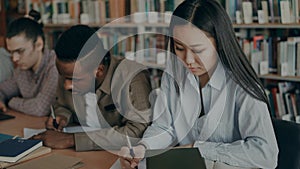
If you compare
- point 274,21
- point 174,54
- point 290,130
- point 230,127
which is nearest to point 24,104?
point 174,54

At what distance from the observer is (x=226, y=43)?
1394 mm

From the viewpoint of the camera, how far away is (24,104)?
2.29 metres

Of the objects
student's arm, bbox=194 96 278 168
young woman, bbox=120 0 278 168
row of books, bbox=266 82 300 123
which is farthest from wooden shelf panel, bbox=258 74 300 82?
student's arm, bbox=194 96 278 168

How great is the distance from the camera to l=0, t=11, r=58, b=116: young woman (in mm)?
2281

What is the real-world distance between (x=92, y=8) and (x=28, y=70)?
4.30ft

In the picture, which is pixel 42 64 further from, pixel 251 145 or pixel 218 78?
pixel 251 145

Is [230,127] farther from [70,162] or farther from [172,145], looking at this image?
[70,162]

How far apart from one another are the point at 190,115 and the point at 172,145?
14 centimetres

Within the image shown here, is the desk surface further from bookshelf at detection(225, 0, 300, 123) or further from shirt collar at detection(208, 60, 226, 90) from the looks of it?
bookshelf at detection(225, 0, 300, 123)

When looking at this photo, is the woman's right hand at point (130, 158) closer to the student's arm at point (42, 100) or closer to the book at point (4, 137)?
the book at point (4, 137)

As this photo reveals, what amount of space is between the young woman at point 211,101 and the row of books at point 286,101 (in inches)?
53.8

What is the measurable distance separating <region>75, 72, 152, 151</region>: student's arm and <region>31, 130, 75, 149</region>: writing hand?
0.14 ft

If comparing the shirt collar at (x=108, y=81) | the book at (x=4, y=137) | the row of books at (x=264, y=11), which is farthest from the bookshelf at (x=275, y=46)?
the book at (x=4, y=137)

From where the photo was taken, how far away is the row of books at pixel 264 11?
2611 millimetres
